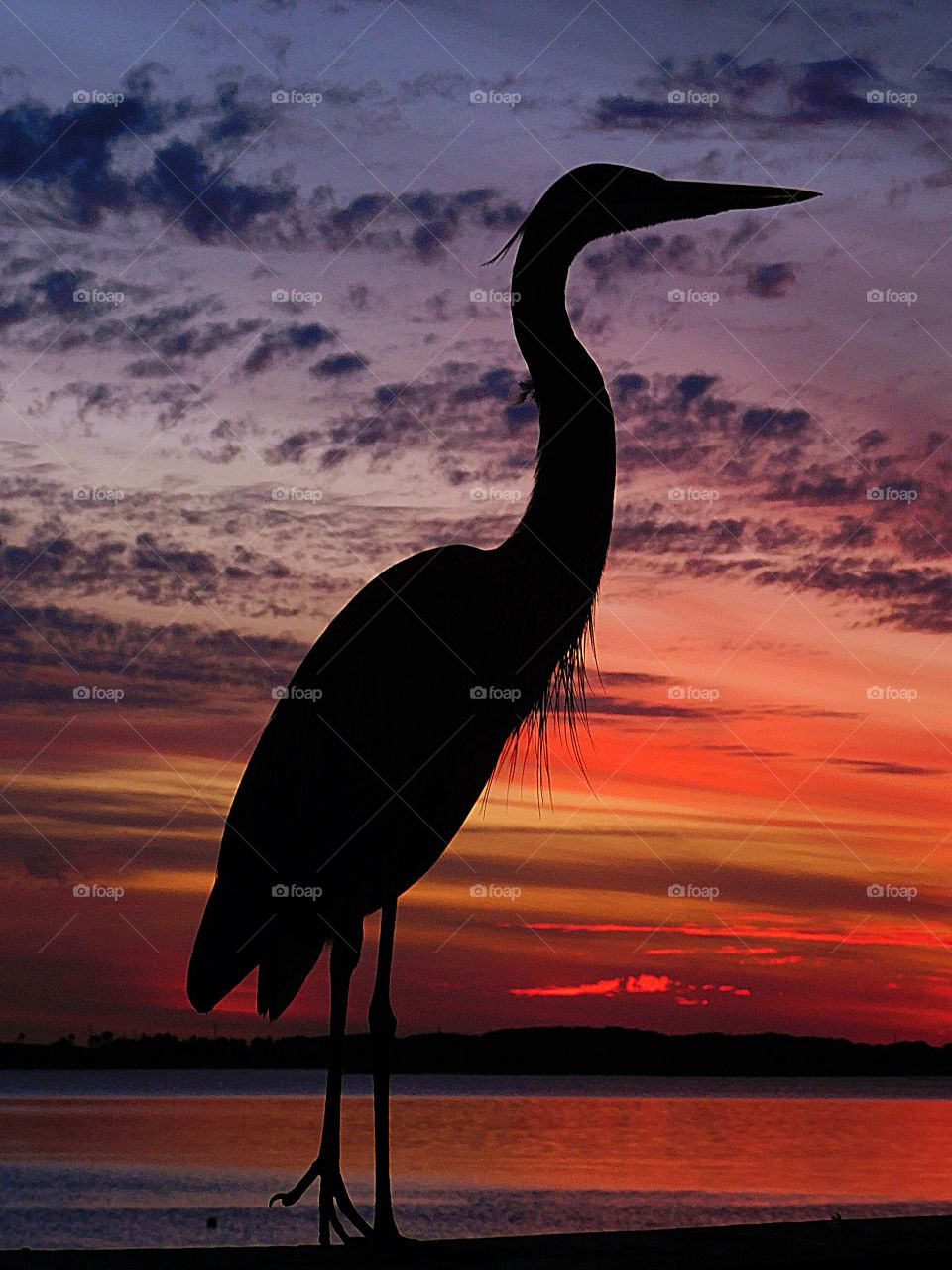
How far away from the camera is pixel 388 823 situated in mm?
7203

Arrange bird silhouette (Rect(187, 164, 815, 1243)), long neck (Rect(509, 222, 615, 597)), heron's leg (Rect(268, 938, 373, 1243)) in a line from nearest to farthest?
1. heron's leg (Rect(268, 938, 373, 1243))
2. bird silhouette (Rect(187, 164, 815, 1243))
3. long neck (Rect(509, 222, 615, 597))

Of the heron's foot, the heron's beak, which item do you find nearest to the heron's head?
the heron's beak

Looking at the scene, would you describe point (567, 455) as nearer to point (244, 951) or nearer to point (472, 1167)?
point (244, 951)

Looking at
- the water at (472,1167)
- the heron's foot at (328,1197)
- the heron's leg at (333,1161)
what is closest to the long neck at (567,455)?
the heron's leg at (333,1161)

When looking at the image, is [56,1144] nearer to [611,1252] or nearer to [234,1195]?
[234,1195]

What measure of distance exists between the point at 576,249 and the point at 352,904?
3548 millimetres

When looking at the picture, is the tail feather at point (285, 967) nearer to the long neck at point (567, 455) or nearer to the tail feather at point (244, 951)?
the tail feather at point (244, 951)

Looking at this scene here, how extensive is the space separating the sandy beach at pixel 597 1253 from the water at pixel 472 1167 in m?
10.4

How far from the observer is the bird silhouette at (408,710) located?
7.22m

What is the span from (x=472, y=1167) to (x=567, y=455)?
27.7 metres

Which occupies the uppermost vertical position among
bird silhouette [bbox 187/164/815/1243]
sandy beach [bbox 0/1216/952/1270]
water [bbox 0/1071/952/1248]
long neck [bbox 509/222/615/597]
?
long neck [bbox 509/222/615/597]

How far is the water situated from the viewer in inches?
823

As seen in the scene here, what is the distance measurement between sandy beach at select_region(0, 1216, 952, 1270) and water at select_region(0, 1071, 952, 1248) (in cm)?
1043

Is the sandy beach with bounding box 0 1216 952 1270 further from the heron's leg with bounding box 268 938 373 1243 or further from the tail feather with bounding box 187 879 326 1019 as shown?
the tail feather with bounding box 187 879 326 1019
